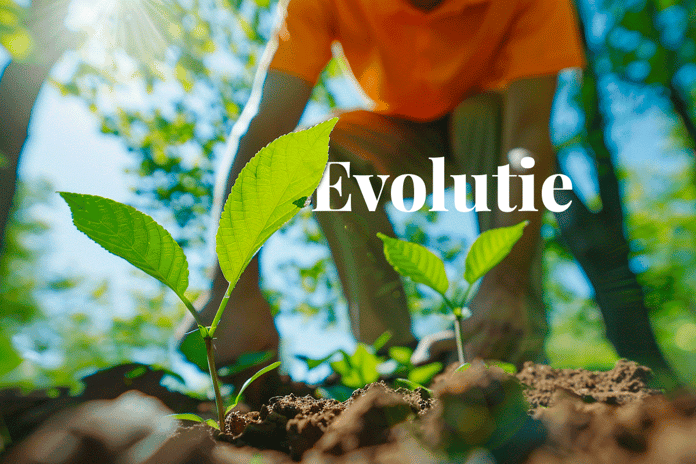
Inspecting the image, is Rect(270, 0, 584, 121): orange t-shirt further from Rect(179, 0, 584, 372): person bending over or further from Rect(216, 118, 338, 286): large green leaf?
Rect(216, 118, 338, 286): large green leaf

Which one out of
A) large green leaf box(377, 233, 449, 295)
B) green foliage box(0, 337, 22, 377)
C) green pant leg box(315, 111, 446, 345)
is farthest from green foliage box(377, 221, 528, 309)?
green pant leg box(315, 111, 446, 345)

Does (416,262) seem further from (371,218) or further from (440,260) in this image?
(371,218)

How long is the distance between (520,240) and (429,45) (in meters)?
0.71

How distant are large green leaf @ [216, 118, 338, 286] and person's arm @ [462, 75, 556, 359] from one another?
0.56 m

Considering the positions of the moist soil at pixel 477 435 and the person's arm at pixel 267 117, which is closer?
the moist soil at pixel 477 435

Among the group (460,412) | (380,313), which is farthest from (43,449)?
(380,313)

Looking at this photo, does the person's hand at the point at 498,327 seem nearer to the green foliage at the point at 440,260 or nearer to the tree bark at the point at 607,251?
the green foliage at the point at 440,260

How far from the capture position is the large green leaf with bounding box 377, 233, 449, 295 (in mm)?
469

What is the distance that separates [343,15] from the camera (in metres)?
1.09

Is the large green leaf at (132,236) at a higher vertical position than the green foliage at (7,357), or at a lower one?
higher

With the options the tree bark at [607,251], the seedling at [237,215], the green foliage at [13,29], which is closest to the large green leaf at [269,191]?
the seedling at [237,215]

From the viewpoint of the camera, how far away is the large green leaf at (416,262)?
47cm

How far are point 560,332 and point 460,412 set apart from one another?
585cm

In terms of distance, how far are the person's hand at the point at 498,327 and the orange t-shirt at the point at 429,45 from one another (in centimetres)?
70
